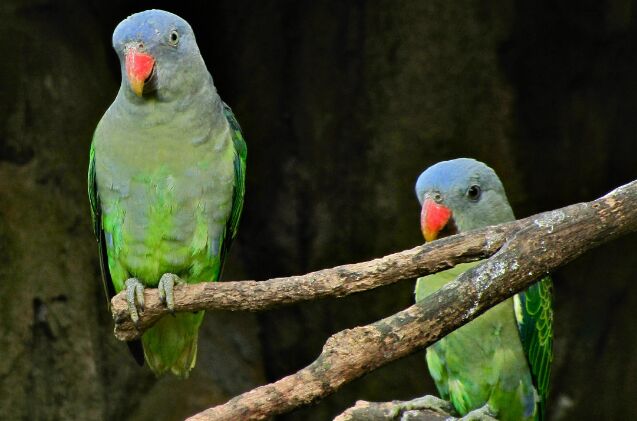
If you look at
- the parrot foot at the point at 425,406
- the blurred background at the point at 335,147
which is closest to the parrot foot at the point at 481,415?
the parrot foot at the point at 425,406

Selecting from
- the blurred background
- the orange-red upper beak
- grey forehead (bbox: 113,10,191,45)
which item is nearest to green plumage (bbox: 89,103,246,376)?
the orange-red upper beak

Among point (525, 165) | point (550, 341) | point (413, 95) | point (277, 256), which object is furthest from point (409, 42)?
point (550, 341)

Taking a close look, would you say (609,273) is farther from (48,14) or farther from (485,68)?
(48,14)

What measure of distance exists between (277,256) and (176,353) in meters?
1.58

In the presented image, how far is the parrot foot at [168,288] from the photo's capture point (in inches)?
127

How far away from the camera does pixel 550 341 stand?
405 cm

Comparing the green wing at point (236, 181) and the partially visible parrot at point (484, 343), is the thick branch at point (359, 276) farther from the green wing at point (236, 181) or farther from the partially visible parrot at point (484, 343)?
the partially visible parrot at point (484, 343)

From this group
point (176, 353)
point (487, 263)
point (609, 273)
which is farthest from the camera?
point (609, 273)

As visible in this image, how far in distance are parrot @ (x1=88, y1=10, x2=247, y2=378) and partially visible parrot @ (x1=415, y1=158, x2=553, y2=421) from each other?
0.93 meters

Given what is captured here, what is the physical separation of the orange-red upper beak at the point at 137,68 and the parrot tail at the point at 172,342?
957 mm

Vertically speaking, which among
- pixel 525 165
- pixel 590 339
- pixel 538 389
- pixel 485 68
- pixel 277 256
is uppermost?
pixel 485 68

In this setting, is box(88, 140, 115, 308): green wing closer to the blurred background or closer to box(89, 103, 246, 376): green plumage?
box(89, 103, 246, 376): green plumage

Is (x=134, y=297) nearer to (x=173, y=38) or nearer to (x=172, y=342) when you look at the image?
(x=172, y=342)

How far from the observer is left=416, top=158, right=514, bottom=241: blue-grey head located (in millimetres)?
4117
